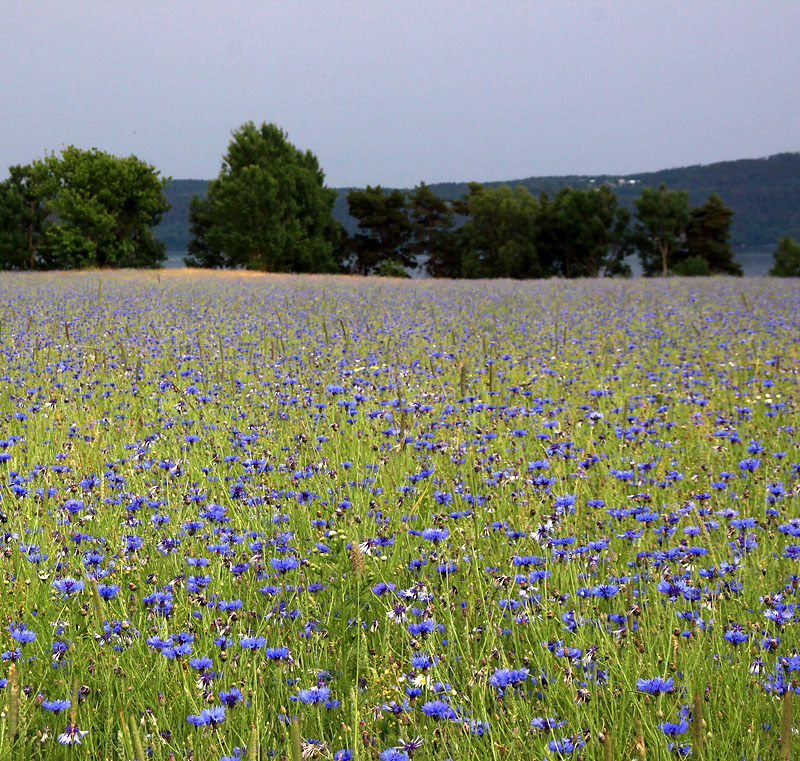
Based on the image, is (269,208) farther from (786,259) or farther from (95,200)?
(786,259)

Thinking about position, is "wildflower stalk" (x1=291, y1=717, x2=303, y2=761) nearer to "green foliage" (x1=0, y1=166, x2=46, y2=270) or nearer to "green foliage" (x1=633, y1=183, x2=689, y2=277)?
"green foliage" (x1=0, y1=166, x2=46, y2=270)

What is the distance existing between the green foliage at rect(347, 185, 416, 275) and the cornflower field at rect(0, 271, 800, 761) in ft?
207

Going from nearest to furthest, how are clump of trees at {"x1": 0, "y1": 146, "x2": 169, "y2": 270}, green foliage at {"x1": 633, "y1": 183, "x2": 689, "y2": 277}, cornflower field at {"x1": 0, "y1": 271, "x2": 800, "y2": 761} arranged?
cornflower field at {"x1": 0, "y1": 271, "x2": 800, "y2": 761} < clump of trees at {"x1": 0, "y1": 146, "x2": 169, "y2": 270} < green foliage at {"x1": 633, "y1": 183, "x2": 689, "y2": 277}

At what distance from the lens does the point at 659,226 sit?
228ft

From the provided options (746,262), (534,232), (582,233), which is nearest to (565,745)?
(534,232)

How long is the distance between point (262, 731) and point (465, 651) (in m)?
0.73

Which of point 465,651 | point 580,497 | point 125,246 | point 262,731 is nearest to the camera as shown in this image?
point 262,731

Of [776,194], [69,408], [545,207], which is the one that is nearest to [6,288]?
[69,408]

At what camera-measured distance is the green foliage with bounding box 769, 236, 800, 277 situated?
70.8m

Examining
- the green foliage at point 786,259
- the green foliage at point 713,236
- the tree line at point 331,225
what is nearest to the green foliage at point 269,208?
the tree line at point 331,225

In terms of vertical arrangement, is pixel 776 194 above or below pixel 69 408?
above

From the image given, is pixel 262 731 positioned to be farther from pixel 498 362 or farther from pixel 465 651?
pixel 498 362

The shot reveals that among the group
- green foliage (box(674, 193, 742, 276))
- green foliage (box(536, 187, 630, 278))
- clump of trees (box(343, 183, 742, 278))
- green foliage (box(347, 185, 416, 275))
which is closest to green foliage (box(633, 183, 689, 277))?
clump of trees (box(343, 183, 742, 278))

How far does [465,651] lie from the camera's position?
2266 millimetres
